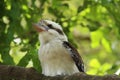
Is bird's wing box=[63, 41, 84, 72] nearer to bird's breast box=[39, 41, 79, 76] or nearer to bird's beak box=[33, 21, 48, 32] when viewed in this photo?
bird's breast box=[39, 41, 79, 76]

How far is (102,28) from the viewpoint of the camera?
6914mm

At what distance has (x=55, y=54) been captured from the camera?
448 cm

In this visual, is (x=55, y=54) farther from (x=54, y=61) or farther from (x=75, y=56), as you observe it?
(x=75, y=56)

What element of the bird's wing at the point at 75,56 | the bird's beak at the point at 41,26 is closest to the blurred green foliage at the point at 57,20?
the bird's beak at the point at 41,26

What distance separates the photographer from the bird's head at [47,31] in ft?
15.3

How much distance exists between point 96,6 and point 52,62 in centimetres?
246

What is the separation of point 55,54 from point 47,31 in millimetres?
329

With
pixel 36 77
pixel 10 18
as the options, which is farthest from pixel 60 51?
pixel 10 18

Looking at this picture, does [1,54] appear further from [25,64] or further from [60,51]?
[60,51]

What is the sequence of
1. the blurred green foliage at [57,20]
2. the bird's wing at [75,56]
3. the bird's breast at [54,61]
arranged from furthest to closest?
the blurred green foliage at [57,20] < the bird's wing at [75,56] < the bird's breast at [54,61]

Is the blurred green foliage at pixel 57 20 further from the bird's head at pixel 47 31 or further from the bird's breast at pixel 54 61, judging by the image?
the bird's breast at pixel 54 61

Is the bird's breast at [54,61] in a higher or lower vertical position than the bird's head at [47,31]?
lower

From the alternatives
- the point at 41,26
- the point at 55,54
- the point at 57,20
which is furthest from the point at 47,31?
the point at 57,20

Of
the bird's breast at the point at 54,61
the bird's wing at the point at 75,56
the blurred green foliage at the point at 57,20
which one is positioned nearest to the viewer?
the bird's breast at the point at 54,61
